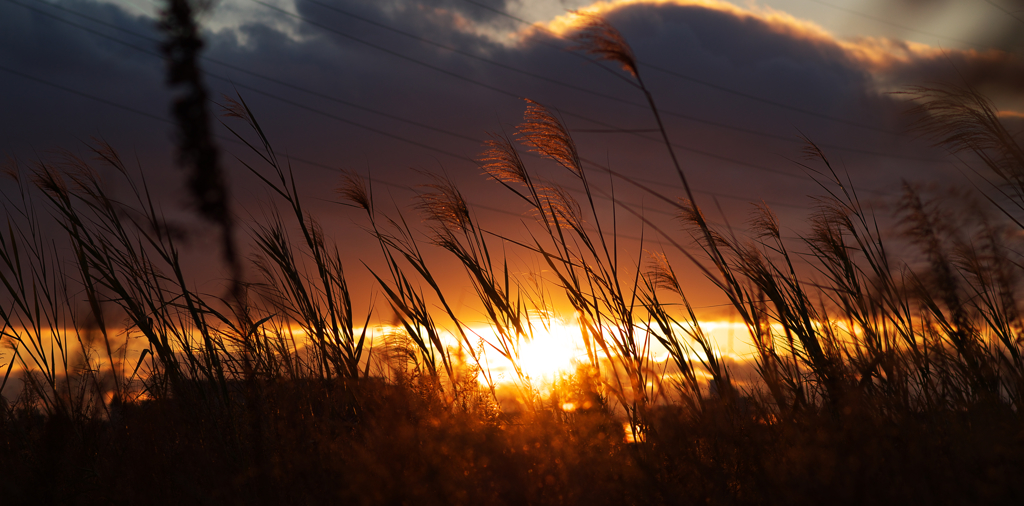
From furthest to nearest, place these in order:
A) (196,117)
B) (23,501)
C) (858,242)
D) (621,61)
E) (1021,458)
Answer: (196,117)
(858,242)
(621,61)
(23,501)
(1021,458)

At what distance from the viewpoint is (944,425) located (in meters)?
1.64

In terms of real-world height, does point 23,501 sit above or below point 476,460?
above

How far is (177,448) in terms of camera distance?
215cm

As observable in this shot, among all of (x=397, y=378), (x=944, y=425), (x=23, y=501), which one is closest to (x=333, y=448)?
(x=397, y=378)

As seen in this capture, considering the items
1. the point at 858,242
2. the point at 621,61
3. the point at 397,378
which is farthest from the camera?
the point at 858,242

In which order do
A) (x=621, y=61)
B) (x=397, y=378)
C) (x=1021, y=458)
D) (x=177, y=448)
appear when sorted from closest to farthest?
(x=1021, y=458) → (x=621, y=61) → (x=177, y=448) → (x=397, y=378)

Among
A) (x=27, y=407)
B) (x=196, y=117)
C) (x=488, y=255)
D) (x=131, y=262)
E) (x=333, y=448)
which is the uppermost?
(x=196, y=117)

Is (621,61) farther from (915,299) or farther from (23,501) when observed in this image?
(23,501)

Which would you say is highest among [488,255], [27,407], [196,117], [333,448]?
[196,117]

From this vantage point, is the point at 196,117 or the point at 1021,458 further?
the point at 196,117

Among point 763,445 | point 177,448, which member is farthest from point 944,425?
point 177,448

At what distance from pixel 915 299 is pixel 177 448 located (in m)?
3.40

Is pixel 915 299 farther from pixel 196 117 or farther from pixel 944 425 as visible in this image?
pixel 196 117

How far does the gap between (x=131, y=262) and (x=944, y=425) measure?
3408mm
